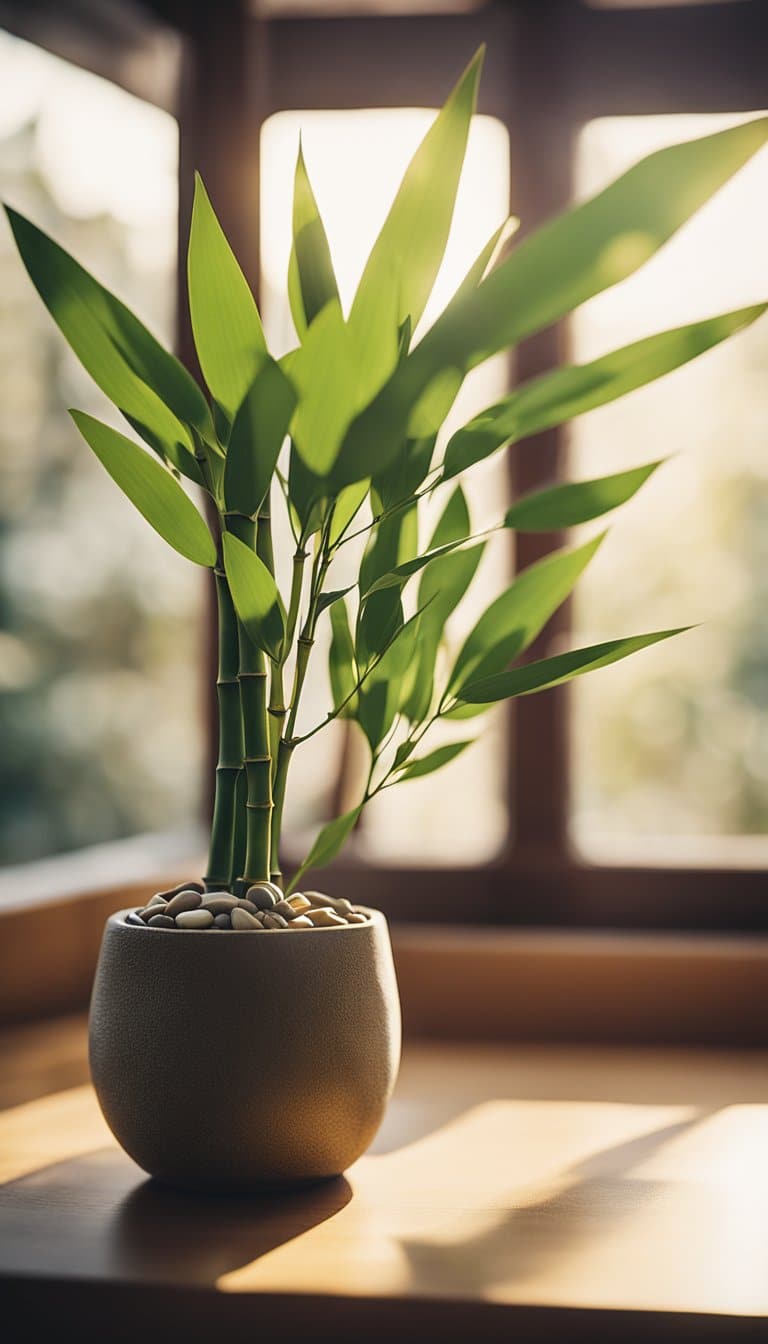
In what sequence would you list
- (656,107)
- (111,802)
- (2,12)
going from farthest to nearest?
(111,802)
(656,107)
(2,12)

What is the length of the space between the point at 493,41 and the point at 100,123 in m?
0.54

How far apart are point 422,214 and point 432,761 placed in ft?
1.04

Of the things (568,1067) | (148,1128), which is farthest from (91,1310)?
(568,1067)

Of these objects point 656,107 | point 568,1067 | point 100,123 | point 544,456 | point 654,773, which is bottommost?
point 568,1067

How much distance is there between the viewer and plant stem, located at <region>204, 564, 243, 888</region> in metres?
0.73

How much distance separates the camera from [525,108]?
4.35 feet

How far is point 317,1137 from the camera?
677mm

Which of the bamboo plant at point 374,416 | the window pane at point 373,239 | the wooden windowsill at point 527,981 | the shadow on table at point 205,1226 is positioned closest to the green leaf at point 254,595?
the bamboo plant at point 374,416

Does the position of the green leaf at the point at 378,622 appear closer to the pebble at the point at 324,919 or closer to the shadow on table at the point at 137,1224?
the pebble at the point at 324,919

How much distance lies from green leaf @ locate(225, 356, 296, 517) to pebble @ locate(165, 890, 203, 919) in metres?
0.21

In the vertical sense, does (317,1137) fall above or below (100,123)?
below

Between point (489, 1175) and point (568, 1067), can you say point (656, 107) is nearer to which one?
point (568, 1067)

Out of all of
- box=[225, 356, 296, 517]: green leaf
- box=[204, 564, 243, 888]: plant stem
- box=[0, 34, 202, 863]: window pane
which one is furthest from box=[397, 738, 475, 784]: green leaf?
box=[0, 34, 202, 863]: window pane

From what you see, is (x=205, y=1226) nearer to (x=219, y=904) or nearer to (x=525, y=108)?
(x=219, y=904)
